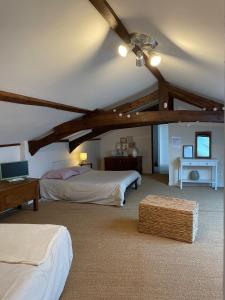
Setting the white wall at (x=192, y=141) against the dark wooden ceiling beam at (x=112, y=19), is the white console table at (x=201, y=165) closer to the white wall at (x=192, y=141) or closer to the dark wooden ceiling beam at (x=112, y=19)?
the white wall at (x=192, y=141)

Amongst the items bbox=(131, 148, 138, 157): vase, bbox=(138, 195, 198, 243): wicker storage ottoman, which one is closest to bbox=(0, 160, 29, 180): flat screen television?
bbox=(138, 195, 198, 243): wicker storage ottoman

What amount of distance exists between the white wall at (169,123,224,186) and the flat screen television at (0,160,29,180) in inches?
146

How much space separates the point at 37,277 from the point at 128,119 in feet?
11.5

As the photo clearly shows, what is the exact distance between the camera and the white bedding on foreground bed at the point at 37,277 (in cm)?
142

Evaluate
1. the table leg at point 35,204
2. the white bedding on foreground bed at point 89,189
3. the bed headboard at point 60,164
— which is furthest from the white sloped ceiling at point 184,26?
the bed headboard at point 60,164

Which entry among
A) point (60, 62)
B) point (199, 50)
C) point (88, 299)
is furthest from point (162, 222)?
point (60, 62)

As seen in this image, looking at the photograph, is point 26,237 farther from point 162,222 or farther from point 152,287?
point 162,222

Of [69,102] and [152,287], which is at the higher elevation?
[69,102]

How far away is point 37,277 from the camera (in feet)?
5.23

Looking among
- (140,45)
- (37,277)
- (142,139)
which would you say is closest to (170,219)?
(37,277)

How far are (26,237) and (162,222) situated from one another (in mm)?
1854

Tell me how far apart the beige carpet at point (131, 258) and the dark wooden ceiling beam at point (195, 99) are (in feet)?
6.48

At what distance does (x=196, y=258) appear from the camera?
2.70 metres

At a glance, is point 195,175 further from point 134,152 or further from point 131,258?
point 131,258
